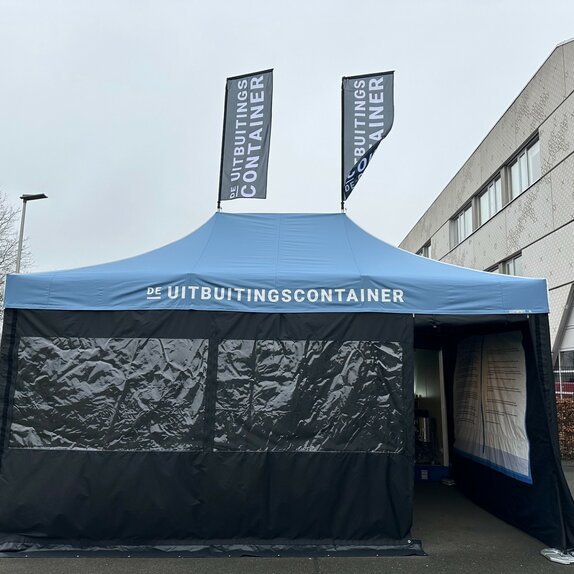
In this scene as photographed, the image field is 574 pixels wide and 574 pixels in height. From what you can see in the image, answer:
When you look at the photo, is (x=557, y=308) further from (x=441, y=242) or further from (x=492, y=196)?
(x=441, y=242)

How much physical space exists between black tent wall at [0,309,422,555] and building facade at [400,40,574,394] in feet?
33.6

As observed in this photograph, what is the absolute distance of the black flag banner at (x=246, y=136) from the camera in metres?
6.78

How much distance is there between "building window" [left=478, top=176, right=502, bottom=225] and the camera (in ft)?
60.8

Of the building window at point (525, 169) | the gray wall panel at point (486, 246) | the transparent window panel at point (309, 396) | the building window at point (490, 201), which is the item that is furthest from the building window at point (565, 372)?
the transparent window panel at point (309, 396)

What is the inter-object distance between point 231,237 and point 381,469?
318cm

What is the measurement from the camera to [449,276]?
5.43m

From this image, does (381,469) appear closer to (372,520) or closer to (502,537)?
(372,520)

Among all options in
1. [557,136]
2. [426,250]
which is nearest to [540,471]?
[557,136]

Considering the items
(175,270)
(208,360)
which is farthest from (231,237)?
(208,360)

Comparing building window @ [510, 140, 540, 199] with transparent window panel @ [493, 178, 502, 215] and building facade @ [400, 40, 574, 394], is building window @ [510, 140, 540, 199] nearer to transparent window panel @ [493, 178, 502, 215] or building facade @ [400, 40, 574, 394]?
building facade @ [400, 40, 574, 394]

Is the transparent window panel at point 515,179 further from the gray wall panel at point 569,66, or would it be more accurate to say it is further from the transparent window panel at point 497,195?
the gray wall panel at point 569,66

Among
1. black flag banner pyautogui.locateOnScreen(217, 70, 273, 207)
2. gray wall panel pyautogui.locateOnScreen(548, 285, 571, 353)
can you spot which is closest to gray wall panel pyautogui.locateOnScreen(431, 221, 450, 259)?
gray wall panel pyautogui.locateOnScreen(548, 285, 571, 353)

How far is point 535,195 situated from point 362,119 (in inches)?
406

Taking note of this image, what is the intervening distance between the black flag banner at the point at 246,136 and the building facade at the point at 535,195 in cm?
965
